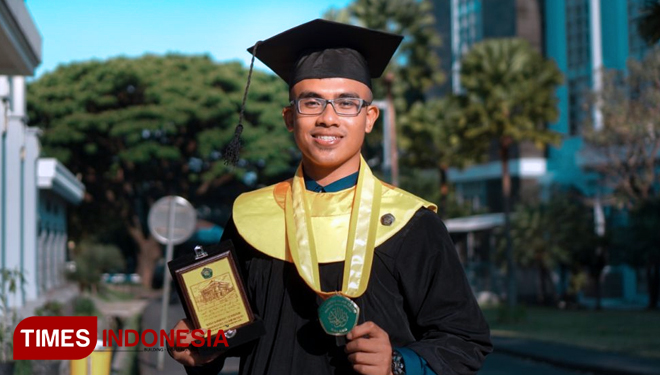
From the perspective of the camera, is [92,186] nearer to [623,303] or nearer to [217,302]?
[623,303]

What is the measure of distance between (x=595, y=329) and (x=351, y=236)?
2159 centimetres

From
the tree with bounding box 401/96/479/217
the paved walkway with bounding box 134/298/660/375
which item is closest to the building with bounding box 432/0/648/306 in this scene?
the tree with bounding box 401/96/479/217

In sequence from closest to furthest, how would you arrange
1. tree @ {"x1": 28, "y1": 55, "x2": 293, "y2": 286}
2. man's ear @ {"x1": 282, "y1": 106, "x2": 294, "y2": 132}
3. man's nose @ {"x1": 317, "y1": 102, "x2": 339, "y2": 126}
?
man's nose @ {"x1": 317, "y1": 102, "x2": 339, "y2": 126}
man's ear @ {"x1": 282, "y1": 106, "x2": 294, "y2": 132}
tree @ {"x1": 28, "y1": 55, "x2": 293, "y2": 286}

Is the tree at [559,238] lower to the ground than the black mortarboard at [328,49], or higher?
lower

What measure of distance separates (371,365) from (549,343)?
57.2ft

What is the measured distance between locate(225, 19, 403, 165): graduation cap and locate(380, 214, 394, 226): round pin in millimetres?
466

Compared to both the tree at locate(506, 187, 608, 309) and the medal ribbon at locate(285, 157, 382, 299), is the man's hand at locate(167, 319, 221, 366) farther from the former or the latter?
the tree at locate(506, 187, 608, 309)

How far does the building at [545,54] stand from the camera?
4056cm

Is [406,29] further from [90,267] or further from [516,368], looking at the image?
[516,368]

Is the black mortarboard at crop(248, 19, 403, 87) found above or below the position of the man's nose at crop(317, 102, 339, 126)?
above

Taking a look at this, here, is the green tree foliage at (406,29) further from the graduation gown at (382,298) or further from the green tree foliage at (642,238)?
the graduation gown at (382,298)

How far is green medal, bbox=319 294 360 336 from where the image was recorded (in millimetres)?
2447

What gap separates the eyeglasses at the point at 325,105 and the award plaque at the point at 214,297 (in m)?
0.56

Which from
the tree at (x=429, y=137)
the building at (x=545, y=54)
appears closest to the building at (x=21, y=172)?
the tree at (x=429, y=137)
